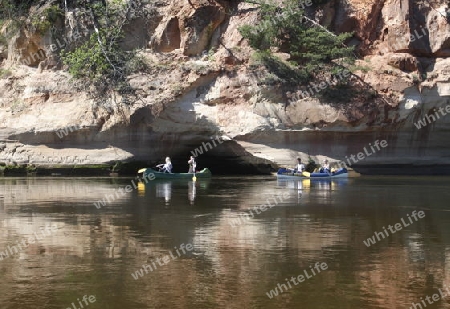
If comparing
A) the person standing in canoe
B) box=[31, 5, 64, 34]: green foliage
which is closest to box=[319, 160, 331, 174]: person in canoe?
the person standing in canoe

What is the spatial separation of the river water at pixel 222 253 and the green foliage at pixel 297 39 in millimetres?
17548

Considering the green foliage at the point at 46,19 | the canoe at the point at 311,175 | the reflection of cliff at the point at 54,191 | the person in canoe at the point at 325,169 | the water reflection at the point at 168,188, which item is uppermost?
the green foliage at the point at 46,19

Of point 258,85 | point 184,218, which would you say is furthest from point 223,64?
point 184,218

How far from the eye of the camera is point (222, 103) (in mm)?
35562

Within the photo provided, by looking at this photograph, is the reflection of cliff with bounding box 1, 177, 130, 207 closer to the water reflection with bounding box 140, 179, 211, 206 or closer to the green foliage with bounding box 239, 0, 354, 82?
the water reflection with bounding box 140, 179, 211, 206

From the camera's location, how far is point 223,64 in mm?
36219

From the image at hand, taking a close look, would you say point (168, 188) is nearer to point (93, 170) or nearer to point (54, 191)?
point (54, 191)

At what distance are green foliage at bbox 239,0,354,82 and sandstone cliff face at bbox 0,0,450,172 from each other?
1176mm

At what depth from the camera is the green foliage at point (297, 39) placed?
117 ft

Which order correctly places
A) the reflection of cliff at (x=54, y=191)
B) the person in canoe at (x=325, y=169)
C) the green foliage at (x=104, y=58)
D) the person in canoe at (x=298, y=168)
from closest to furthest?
the reflection of cliff at (x=54, y=191) → the person in canoe at (x=298, y=168) → the person in canoe at (x=325, y=169) → the green foliage at (x=104, y=58)

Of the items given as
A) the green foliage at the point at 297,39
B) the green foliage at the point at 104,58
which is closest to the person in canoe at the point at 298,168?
the green foliage at the point at 297,39

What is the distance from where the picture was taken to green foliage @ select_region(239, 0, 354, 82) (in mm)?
35750

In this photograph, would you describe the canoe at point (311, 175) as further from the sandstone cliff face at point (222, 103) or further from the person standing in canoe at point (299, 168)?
the sandstone cliff face at point (222, 103)

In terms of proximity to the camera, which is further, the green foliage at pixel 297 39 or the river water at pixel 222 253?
the green foliage at pixel 297 39
